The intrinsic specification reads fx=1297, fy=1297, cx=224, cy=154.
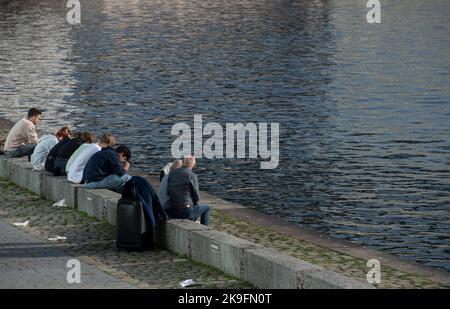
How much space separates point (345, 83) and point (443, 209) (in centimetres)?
2264

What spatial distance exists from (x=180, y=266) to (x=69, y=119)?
21071mm

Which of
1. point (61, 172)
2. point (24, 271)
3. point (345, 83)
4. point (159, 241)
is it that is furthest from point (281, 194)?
point (345, 83)

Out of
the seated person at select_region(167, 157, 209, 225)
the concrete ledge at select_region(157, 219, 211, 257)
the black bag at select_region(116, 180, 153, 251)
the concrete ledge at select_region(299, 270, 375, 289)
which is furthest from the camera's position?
the seated person at select_region(167, 157, 209, 225)

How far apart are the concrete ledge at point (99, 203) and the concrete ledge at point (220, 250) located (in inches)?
104

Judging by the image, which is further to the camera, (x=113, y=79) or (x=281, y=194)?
(x=113, y=79)

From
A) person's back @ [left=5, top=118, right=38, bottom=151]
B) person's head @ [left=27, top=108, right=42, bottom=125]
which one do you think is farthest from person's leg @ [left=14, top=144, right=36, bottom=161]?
person's head @ [left=27, top=108, right=42, bottom=125]

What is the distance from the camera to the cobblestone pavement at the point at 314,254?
56.4 feet

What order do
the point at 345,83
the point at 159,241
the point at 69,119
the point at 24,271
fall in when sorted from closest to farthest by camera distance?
the point at 24,271, the point at 159,241, the point at 69,119, the point at 345,83

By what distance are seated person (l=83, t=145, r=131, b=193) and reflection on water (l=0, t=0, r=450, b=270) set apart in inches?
161

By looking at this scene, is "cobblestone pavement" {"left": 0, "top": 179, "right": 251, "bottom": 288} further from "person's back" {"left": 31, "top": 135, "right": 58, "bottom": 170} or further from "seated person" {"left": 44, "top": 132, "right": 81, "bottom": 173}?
"person's back" {"left": 31, "top": 135, "right": 58, "bottom": 170}

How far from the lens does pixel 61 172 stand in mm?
23172

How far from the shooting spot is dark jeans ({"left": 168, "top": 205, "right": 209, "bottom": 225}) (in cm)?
1945
